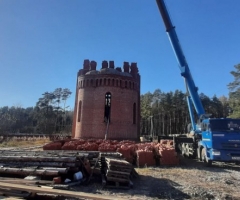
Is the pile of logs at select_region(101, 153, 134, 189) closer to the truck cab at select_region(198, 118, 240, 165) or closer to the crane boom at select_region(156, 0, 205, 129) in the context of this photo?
the truck cab at select_region(198, 118, 240, 165)

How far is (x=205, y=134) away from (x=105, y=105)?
46.2 feet

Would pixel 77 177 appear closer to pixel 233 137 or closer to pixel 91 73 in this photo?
pixel 233 137

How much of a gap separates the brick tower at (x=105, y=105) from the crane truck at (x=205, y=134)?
26.8 feet

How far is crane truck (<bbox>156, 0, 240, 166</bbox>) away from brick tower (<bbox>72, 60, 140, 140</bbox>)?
26.8 feet

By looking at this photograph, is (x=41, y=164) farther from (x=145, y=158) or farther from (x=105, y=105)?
(x=105, y=105)

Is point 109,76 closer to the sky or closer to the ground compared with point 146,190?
closer to the sky

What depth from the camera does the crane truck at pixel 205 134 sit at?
10992 mm

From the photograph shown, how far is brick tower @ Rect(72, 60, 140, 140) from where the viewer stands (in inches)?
904

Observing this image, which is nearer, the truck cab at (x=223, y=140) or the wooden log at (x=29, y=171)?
the wooden log at (x=29, y=171)

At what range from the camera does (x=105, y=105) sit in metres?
24.7

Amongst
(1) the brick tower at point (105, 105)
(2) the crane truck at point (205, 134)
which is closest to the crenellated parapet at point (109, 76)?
(1) the brick tower at point (105, 105)

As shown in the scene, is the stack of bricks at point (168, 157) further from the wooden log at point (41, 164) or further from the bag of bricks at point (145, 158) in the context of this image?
the wooden log at point (41, 164)

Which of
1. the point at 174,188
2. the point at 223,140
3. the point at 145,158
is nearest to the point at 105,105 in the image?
the point at 145,158

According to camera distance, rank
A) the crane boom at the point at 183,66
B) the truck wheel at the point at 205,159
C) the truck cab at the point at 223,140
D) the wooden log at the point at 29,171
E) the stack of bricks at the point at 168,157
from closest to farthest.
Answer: the wooden log at the point at 29,171, the truck cab at the point at 223,140, the stack of bricks at the point at 168,157, the truck wheel at the point at 205,159, the crane boom at the point at 183,66
